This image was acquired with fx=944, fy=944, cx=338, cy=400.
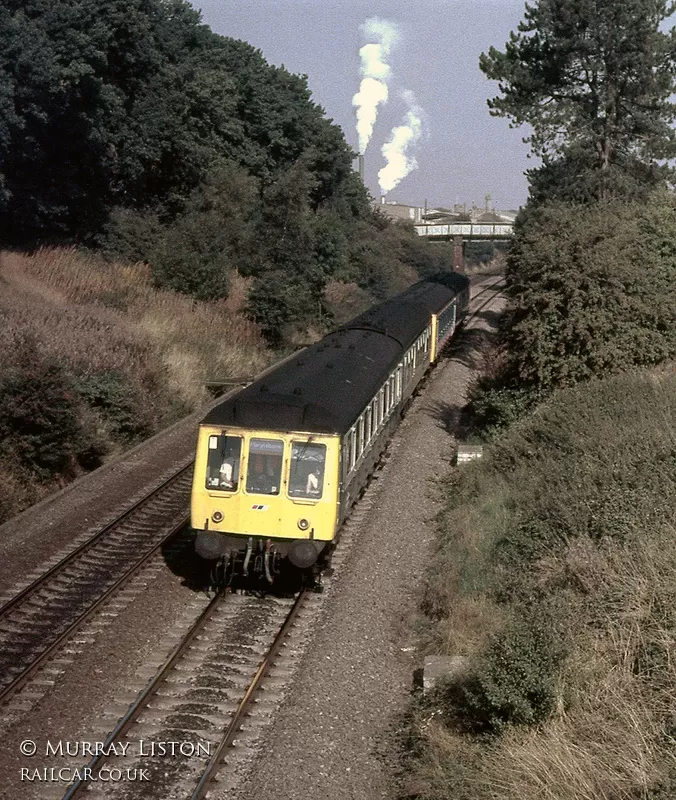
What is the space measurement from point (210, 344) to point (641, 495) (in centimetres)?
1986

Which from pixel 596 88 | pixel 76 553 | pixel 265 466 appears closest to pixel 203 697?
pixel 265 466

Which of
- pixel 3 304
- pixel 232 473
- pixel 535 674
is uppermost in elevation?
pixel 3 304

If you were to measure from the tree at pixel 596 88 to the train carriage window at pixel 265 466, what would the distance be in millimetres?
19262

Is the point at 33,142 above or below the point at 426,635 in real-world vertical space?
above

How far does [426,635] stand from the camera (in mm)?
11523

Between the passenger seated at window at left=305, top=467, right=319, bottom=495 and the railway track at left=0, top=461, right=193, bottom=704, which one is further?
the passenger seated at window at left=305, top=467, right=319, bottom=495

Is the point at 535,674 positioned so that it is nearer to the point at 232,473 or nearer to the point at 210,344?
the point at 232,473

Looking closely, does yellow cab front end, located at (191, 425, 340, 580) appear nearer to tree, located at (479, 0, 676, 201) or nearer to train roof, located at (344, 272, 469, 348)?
train roof, located at (344, 272, 469, 348)

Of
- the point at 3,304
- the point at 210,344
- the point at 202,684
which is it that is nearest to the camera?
the point at 202,684

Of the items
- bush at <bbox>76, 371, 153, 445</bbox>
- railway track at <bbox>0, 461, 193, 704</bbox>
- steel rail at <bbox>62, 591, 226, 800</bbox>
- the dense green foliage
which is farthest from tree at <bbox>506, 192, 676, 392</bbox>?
steel rail at <bbox>62, 591, 226, 800</bbox>

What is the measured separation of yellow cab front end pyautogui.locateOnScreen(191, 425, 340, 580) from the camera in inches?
464

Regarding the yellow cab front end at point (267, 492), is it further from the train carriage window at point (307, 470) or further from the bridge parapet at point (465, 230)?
the bridge parapet at point (465, 230)

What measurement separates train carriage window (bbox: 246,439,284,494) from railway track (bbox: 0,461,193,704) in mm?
2515

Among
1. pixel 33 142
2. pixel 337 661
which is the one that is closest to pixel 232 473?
pixel 337 661
